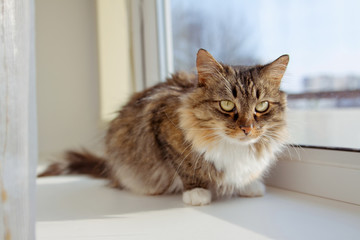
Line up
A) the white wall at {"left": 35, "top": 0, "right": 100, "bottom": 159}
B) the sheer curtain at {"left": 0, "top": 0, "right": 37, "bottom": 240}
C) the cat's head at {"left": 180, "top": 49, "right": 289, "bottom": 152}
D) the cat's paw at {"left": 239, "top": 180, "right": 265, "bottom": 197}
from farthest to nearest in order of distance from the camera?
1. the white wall at {"left": 35, "top": 0, "right": 100, "bottom": 159}
2. the cat's paw at {"left": 239, "top": 180, "right": 265, "bottom": 197}
3. the cat's head at {"left": 180, "top": 49, "right": 289, "bottom": 152}
4. the sheer curtain at {"left": 0, "top": 0, "right": 37, "bottom": 240}

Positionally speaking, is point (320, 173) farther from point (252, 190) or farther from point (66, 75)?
point (66, 75)

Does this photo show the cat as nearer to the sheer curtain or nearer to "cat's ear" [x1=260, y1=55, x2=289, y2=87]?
"cat's ear" [x1=260, y1=55, x2=289, y2=87]

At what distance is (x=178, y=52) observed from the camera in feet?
7.82

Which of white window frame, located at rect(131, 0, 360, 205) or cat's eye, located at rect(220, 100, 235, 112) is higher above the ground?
cat's eye, located at rect(220, 100, 235, 112)

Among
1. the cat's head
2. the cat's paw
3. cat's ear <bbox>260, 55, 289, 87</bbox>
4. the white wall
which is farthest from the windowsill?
the white wall

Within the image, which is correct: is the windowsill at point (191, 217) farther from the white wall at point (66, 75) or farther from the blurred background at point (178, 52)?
the white wall at point (66, 75)

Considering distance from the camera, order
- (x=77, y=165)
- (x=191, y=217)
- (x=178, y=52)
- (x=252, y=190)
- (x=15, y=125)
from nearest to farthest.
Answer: (x=15, y=125), (x=191, y=217), (x=252, y=190), (x=77, y=165), (x=178, y=52)

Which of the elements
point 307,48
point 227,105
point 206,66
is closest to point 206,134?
point 227,105

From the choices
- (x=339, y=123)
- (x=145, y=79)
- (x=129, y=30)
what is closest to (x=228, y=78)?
(x=339, y=123)

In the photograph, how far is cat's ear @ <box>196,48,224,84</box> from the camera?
4.16ft

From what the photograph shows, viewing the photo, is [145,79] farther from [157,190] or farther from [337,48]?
[337,48]

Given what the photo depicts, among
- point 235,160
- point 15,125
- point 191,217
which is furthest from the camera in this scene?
point 235,160

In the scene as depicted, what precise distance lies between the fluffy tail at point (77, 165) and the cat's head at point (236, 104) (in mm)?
892

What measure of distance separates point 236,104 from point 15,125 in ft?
2.55
